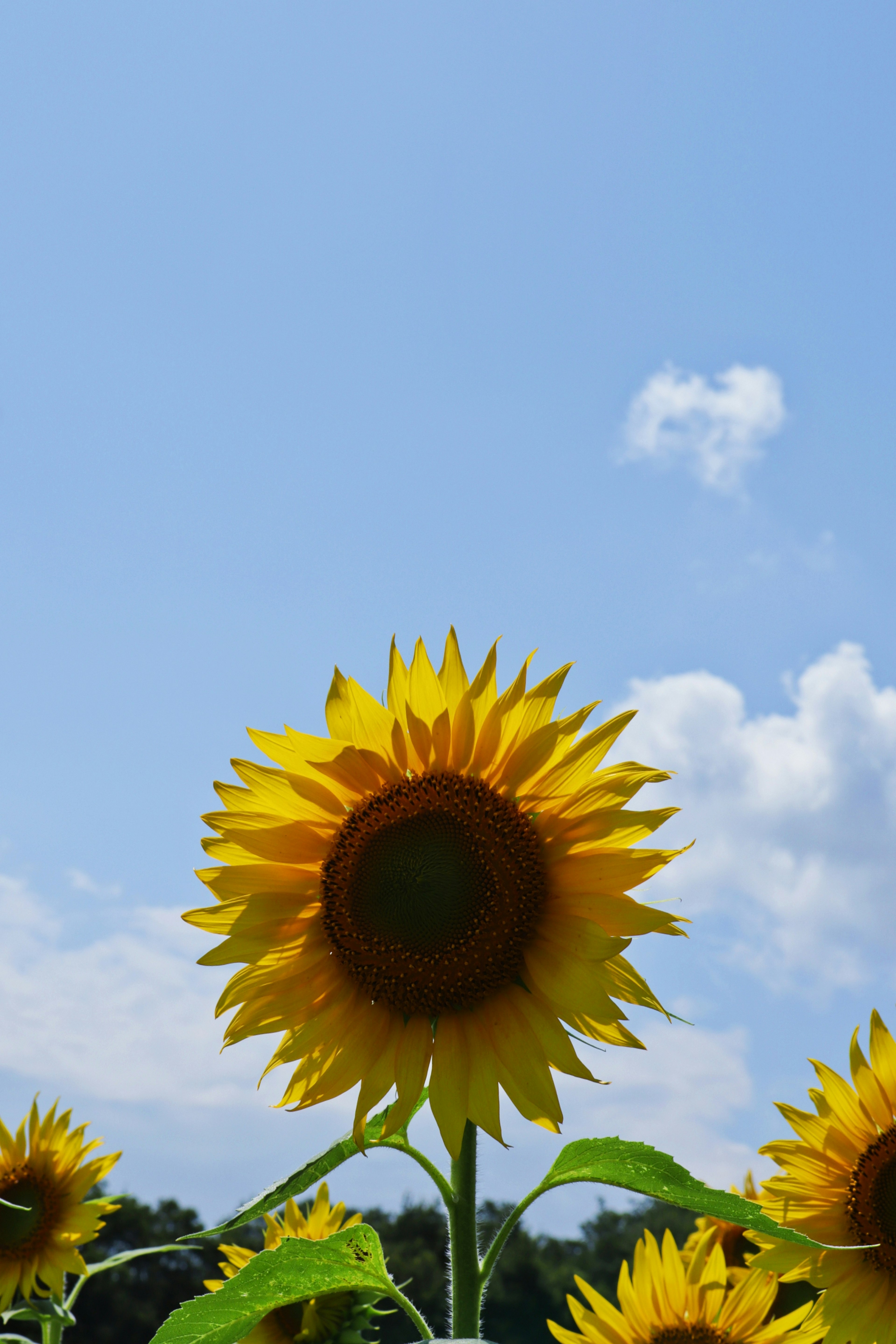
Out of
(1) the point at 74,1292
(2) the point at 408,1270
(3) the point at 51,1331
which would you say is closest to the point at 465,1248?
(1) the point at 74,1292

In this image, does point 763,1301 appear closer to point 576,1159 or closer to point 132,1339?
point 576,1159

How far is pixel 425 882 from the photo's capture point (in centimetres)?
286

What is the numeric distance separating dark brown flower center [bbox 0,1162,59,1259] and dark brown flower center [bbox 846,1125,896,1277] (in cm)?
464

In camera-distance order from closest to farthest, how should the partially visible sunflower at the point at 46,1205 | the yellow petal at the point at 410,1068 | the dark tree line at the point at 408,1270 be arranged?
1. the yellow petal at the point at 410,1068
2. the partially visible sunflower at the point at 46,1205
3. the dark tree line at the point at 408,1270

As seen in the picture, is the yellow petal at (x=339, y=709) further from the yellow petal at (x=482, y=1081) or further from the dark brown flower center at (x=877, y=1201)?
the dark brown flower center at (x=877, y=1201)

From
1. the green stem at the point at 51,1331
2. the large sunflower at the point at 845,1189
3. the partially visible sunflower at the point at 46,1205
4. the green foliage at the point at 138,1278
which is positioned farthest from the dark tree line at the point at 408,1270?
the large sunflower at the point at 845,1189

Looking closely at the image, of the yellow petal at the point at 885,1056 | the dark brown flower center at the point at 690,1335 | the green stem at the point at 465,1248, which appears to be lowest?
the dark brown flower center at the point at 690,1335

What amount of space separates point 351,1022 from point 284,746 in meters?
0.72

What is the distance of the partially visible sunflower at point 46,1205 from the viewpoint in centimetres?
648

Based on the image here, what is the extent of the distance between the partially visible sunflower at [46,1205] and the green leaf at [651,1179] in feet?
15.1

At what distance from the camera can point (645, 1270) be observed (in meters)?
4.58

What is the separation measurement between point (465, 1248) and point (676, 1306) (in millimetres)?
2631

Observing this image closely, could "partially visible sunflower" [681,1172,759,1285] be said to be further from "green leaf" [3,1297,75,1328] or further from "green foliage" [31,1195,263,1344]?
"green foliage" [31,1195,263,1344]

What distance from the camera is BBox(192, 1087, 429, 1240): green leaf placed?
90.1 inches
